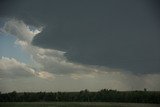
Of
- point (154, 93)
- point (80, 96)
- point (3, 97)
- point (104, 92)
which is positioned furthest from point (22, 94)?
point (154, 93)

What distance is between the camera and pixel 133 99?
1590 inches

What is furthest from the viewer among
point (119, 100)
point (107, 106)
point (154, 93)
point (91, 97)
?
point (91, 97)

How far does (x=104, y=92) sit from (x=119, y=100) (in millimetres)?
3796

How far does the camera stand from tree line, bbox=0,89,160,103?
3942 centimetres

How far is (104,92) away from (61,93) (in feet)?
21.4

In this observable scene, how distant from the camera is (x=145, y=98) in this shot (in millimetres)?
39062

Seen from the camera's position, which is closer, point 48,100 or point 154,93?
point 154,93

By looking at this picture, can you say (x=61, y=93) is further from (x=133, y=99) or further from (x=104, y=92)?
(x=133, y=99)

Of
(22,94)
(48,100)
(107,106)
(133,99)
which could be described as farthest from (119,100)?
(22,94)

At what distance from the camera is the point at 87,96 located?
44000mm

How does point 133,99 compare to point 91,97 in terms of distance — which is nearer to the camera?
point 133,99

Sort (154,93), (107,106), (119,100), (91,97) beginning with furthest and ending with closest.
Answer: (91,97)
(119,100)
(154,93)
(107,106)

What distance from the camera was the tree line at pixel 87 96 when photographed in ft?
129

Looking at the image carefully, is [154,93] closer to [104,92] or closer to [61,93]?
[104,92]
